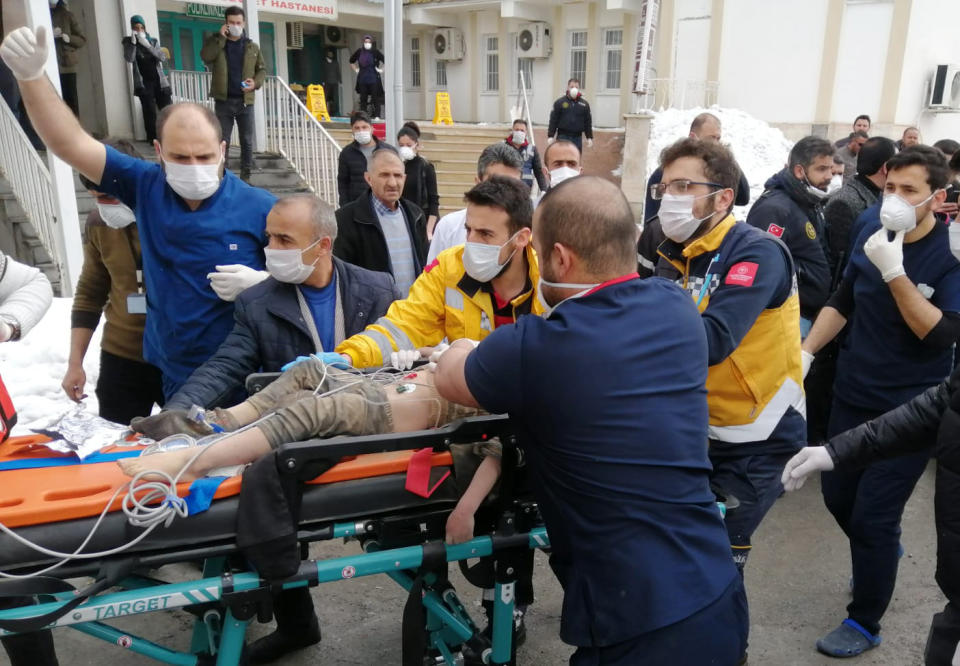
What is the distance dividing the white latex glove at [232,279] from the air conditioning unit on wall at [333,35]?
2021 cm

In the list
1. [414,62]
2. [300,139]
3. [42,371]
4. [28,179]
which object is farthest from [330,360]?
[414,62]

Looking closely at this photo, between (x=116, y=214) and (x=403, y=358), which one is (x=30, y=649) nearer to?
(x=403, y=358)

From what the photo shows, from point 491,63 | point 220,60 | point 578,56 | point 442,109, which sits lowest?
point 442,109

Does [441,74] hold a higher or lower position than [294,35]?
lower

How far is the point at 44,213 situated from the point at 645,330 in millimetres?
7449

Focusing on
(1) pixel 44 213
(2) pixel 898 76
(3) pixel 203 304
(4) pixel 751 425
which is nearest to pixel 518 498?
(4) pixel 751 425

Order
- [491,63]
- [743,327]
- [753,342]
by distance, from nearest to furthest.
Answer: [743,327]
[753,342]
[491,63]

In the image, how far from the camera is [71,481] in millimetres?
1991

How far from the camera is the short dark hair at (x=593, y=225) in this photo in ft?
5.85

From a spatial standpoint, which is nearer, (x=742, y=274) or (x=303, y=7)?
(x=742, y=274)

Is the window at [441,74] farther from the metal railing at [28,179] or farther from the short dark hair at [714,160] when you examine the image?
the short dark hair at [714,160]

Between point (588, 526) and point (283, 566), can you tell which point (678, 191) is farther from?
point (283, 566)

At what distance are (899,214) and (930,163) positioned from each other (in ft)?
0.92

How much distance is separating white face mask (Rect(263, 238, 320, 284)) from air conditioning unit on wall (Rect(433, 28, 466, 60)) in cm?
2046
